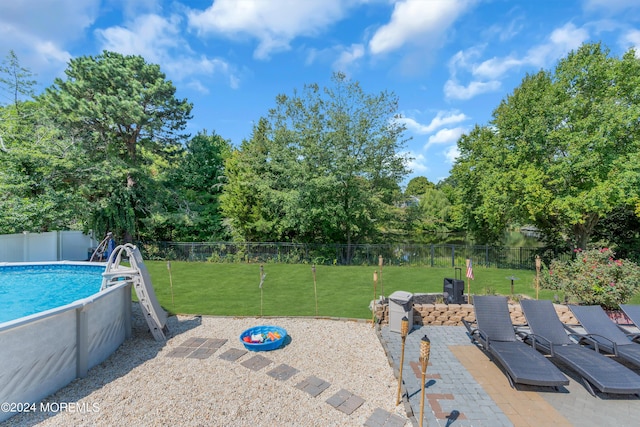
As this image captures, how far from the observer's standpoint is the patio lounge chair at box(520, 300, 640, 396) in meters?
4.46

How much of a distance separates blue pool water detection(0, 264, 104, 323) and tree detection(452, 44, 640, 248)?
17.3 meters

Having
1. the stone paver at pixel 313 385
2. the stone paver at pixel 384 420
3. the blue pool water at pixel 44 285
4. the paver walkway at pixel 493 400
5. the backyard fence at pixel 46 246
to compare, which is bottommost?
the paver walkway at pixel 493 400

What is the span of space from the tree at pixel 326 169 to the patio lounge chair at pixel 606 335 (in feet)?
34.7

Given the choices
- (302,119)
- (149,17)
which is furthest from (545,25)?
(149,17)

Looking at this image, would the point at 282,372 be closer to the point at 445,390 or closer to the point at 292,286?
the point at 445,390

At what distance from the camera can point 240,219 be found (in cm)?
1872

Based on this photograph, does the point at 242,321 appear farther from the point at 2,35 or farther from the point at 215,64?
the point at 2,35

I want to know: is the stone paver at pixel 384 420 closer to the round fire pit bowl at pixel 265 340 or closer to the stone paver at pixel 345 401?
the stone paver at pixel 345 401

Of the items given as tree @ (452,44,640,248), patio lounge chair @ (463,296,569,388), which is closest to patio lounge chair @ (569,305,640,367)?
patio lounge chair @ (463,296,569,388)

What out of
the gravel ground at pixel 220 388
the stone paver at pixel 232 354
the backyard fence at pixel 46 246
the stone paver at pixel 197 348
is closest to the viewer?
the gravel ground at pixel 220 388

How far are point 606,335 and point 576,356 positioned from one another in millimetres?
1625

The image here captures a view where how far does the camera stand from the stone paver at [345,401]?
425 centimetres

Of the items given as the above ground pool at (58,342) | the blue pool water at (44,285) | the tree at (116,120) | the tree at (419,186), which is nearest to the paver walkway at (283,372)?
the above ground pool at (58,342)

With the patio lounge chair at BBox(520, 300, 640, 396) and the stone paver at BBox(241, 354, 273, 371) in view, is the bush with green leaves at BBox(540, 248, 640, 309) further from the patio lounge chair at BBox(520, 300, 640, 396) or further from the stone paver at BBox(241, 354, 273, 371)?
the stone paver at BBox(241, 354, 273, 371)
